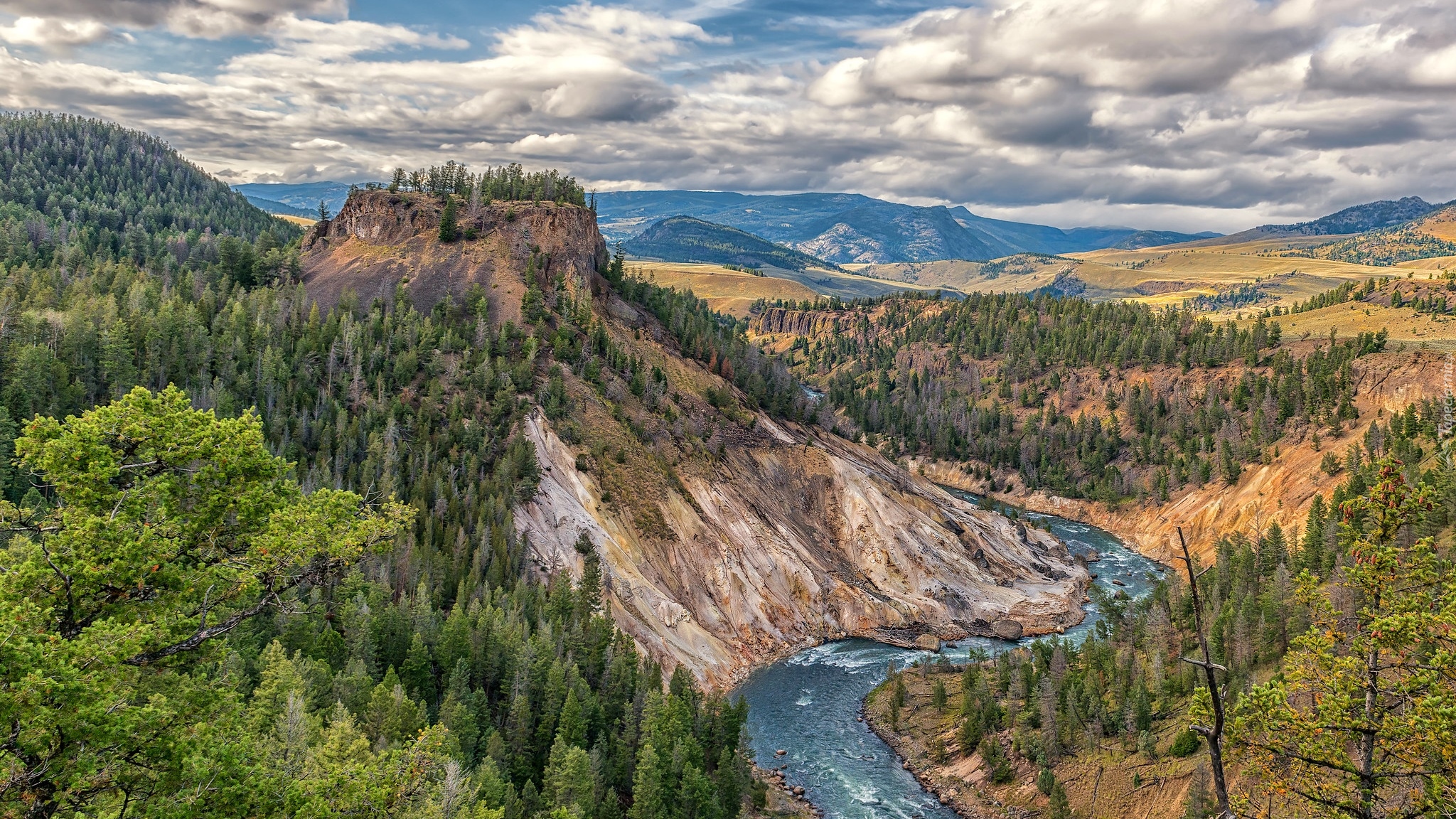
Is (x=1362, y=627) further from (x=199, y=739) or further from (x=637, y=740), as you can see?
(x=637, y=740)

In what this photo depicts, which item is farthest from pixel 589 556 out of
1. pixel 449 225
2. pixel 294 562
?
pixel 294 562

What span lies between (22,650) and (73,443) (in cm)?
433

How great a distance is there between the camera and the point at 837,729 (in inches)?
2768

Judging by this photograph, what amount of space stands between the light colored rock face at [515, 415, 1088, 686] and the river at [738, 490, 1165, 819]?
2570mm

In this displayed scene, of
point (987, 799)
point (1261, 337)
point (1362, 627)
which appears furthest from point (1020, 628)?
point (1261, 337)

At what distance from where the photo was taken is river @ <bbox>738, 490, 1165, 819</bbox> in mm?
59656

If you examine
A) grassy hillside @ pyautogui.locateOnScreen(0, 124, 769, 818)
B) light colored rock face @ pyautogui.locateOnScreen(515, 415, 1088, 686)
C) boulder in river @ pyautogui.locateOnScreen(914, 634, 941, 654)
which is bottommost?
boulder in river @ pyautogui.locateOnScreen(914, 634, 941, 654)

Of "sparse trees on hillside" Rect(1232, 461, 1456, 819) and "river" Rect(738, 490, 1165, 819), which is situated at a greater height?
"sparse trees on hillside" Rect(1232, 461, 1456, 819)

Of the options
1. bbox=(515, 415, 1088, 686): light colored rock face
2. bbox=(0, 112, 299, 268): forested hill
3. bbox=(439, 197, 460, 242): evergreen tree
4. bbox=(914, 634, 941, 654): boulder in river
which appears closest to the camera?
bbox=(515, 415, 1088, 686): light colored rock face

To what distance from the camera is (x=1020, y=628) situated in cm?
9206

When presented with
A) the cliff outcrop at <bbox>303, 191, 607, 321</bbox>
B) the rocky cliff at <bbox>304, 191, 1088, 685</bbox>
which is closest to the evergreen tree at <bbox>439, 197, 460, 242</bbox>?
the cliff outcrop at <bbox>303, 191, 607, 321</bbox>

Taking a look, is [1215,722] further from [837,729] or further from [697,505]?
[697,505]

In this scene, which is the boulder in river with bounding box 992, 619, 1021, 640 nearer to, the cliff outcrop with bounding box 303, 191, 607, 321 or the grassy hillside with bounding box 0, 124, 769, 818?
the grassy hillside with bounding box 0, 124, 769, 818

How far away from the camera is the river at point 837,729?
59656 mm
